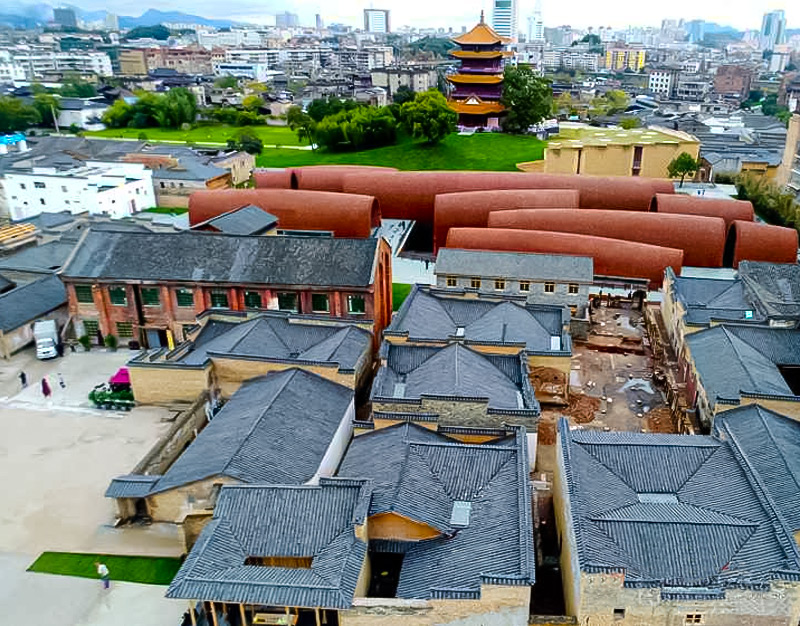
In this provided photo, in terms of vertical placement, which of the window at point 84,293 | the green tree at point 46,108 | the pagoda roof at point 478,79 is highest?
the pagoda roof at point 478,79

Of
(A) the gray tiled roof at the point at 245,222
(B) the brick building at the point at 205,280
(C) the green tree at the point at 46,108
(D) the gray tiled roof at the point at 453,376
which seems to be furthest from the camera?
(C) the green tree at the point at 46,108

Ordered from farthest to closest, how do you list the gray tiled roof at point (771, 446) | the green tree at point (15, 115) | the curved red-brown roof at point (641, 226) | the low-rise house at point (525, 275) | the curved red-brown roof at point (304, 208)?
the green tree at point (15, 115) → the curved red-brown roof at point (304, 208) → the curved red-brown roof at point (641, 226) → the low-rise house at point (525, 275) → the gray tiled roof at point (771, 446)

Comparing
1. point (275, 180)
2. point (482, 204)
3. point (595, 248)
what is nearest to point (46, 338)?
point (275, 180)

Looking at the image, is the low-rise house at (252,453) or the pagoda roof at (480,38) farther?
the pagoda roof at (480,38)

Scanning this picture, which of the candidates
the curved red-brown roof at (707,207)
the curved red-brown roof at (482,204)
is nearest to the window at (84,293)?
the curved red-brown roof at (482,204)

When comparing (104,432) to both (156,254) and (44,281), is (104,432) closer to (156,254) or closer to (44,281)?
(156,254)

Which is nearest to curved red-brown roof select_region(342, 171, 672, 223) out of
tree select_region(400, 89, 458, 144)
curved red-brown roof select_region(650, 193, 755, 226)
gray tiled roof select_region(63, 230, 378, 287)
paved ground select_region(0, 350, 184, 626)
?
curved red-brown roof select_region(650, 193, 755, 226)

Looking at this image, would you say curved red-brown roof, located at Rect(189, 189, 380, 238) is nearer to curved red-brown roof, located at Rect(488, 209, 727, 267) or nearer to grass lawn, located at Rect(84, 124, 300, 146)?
curved red-brown roof, located at Rect(488, 209, 727, 267)

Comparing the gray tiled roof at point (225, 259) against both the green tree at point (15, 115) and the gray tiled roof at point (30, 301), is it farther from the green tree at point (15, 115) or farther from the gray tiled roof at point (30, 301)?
the green tree at point (15, 115)
